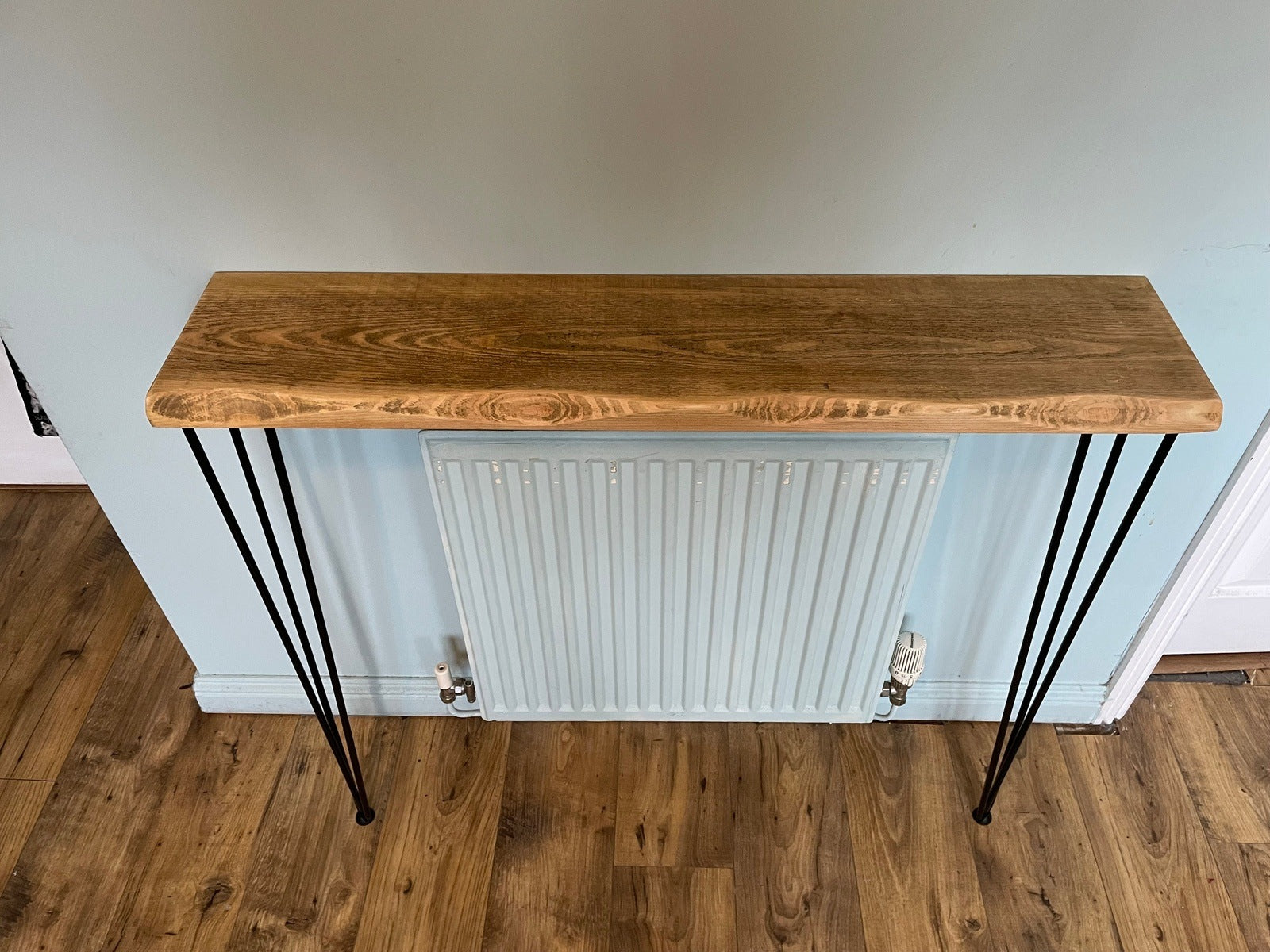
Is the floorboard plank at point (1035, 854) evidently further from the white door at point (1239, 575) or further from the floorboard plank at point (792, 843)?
the white door at point (1239, 575)

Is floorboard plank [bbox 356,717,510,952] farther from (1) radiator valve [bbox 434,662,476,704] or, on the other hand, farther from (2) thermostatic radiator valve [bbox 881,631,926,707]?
(2) thermostatic radiator valve [bbox 881,631,926,707]

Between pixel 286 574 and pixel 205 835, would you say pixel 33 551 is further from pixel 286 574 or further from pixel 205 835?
pixel 286 574

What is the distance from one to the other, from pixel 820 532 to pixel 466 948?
35.0 inches

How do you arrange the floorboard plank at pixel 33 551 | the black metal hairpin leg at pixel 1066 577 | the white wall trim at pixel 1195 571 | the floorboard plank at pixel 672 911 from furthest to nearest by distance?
the floorboard plank at pixel 33 551
the floorboard plank at pixel 672 911
the white wall trim at pixel 1195 571
the black metal hairpin leg at pixel 1066 577

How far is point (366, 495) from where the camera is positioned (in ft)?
4.42

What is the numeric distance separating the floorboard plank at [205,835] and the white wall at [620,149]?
2.56 ft

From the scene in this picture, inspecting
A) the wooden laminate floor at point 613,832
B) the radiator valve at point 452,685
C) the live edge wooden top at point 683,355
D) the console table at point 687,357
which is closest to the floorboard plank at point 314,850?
the wooden laminate floor at point 613,832

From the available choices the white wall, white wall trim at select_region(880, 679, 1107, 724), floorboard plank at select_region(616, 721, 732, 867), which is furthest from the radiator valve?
white wall trim at select_region(880, 679, 1107, 724)

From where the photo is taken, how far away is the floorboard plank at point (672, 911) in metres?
1.42

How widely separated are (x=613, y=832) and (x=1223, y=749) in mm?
1181

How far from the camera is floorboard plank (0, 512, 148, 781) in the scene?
1.69 m

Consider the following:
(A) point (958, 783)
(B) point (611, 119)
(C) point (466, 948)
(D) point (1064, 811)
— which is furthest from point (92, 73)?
(D) point (1064, 811)

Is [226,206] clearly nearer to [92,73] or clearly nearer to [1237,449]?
[92,73]

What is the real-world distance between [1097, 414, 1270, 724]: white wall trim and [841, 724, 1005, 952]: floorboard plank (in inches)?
13.7
